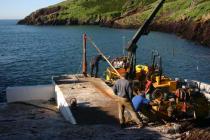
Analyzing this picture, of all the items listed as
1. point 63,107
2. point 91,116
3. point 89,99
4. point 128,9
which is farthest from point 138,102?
point 128,9

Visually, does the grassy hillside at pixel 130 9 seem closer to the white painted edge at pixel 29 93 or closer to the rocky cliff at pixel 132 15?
the rocky cliff at pixel 132 15

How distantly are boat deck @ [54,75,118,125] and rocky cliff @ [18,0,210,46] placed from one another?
153 feet

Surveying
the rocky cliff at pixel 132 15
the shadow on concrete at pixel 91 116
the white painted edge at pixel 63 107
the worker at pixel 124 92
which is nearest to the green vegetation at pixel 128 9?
the rocky cliff at pixel 132 15

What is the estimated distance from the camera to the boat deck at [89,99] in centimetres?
2004

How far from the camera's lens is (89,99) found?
2330cm

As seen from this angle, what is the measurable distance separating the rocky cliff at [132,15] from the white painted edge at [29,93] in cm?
4815

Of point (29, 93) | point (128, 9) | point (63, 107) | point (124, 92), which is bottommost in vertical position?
point (29, 93)

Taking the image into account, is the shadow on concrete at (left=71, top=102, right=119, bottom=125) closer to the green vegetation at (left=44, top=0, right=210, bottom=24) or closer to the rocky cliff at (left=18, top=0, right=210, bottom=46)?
the rocky cliff at (left=18, top=0, right=210, bottom=46)

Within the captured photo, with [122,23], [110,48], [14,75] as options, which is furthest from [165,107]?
[122,23]

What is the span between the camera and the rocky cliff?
84125 millimetres

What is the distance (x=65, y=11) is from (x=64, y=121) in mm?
157545

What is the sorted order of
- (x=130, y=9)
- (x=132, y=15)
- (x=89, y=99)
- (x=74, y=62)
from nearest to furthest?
1. (x=89, y=99)
2. (x=74, y=62)
3. (x=132, y=15)
4. (x=130, y=9)

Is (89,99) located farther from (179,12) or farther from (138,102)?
(179,12)

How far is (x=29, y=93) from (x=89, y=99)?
5.52 m
